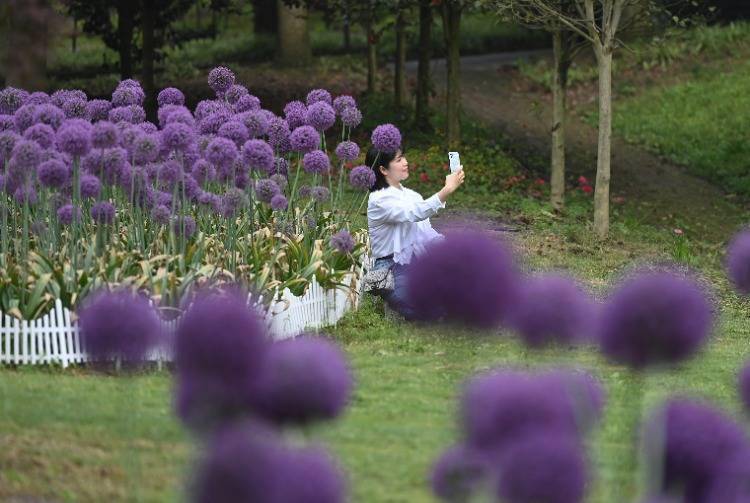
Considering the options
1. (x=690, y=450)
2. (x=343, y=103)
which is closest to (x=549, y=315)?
(x=690, y=450)

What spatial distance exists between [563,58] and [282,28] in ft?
40.9

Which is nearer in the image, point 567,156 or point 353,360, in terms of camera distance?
point 353,360

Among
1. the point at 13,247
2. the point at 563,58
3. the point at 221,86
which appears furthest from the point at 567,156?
the point at 13,247

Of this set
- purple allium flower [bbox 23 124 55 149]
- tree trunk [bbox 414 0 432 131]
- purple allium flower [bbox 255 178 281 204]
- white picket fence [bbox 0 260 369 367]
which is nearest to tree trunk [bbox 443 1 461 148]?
tree trunk [bbox 414 0 432 131]

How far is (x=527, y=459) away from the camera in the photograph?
2.83m

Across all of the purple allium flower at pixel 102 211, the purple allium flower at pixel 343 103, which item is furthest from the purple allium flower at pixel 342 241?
the purple allium flower at pixel 102 211

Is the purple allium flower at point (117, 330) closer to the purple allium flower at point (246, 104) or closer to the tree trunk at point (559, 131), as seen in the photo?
the purple allium flower at point (246, 104)

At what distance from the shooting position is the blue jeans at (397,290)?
31.2 feet

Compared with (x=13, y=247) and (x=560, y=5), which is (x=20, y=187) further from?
(x=560, y=5)

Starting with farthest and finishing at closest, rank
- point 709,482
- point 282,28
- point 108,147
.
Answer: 1. point 282,28
2. point 108,147
3. point 709,482

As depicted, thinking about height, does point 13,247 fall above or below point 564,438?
below

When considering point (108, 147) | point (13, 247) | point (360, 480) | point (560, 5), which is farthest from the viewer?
point (560, 5)

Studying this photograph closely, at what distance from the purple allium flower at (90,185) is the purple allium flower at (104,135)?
40 centimetres

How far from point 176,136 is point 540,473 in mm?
5575
